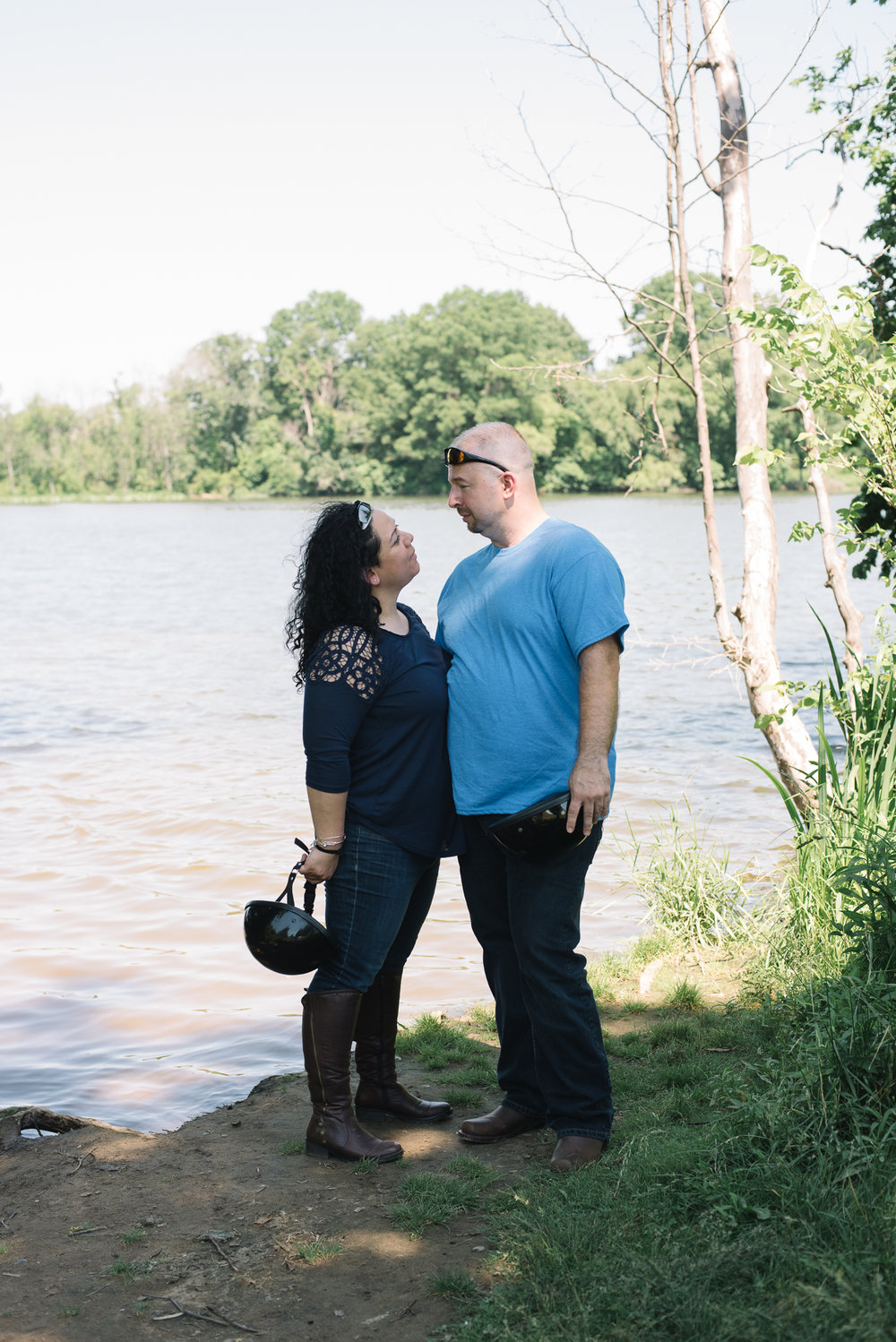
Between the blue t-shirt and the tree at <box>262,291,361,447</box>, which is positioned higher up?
the tree at <box>262,291,361,447</box>

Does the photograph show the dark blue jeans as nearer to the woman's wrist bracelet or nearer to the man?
the man

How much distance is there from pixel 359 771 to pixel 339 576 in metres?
0.59

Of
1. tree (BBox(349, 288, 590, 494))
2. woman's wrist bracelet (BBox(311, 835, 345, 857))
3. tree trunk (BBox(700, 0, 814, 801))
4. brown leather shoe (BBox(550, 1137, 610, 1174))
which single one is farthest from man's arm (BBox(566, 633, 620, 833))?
tree (BBox(349, 288, 590, 494))

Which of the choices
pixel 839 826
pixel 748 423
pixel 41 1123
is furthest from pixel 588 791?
pixel 748 423

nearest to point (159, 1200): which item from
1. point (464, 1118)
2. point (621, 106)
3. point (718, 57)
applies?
point (464, 1118)

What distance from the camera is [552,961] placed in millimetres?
3508

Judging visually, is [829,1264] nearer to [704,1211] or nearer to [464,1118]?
[704,1211]

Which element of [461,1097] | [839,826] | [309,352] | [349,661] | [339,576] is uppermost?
[309,352]

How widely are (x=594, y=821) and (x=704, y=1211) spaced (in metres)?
1.08

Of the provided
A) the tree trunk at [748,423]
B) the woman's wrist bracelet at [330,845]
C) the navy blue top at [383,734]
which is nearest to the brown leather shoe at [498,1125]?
the navy blue top at [383,734]

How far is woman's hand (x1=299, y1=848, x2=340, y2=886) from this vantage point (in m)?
3.60

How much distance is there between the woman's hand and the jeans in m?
0.04

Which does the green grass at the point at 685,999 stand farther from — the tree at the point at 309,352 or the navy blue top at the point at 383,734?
the tree at the point at 309,352

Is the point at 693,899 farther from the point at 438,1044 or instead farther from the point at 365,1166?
the point at 365,1166
